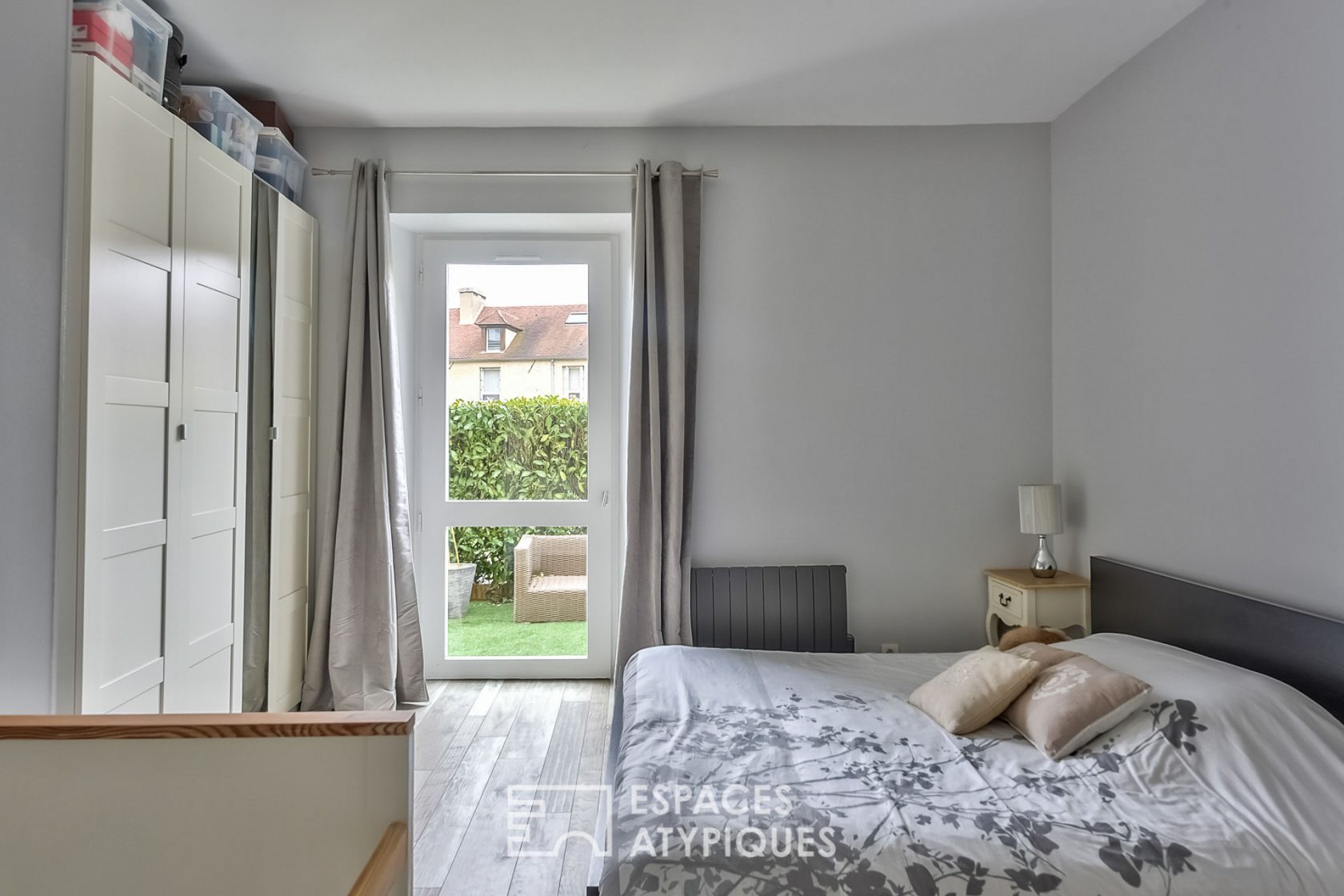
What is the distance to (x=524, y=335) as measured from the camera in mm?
3543

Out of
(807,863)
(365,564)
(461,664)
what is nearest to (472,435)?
(365,564)

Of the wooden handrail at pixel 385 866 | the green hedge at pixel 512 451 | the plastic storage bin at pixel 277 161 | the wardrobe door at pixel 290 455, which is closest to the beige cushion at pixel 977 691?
the wooden handrail at pixel 385 866

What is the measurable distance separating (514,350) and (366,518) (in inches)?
41.4

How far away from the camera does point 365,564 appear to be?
3121 mm

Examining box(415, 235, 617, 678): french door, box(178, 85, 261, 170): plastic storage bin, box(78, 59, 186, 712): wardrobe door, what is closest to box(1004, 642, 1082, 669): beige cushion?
box(415, 235, 617, 678): french door

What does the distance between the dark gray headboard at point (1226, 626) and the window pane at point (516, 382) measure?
2.28 metres

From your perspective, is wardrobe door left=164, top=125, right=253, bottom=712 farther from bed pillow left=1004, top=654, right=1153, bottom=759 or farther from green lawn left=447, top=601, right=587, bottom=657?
bed pillow left=1004, top=654, right=1153, bottom=759

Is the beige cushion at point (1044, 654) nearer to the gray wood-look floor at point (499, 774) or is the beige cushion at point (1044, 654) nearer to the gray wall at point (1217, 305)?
the gray wall at point (1217, 305)

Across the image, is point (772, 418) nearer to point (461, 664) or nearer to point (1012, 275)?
point (1012, 275)

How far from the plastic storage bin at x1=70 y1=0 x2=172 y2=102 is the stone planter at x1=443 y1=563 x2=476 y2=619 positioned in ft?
7.18

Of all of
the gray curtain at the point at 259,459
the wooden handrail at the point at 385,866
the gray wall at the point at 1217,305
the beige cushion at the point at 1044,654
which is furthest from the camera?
the gray curtain at the point at 259,459

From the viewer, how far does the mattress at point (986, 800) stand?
4.53 ft

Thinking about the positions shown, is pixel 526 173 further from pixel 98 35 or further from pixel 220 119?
pixel 98 35

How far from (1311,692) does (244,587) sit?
3323 mm
